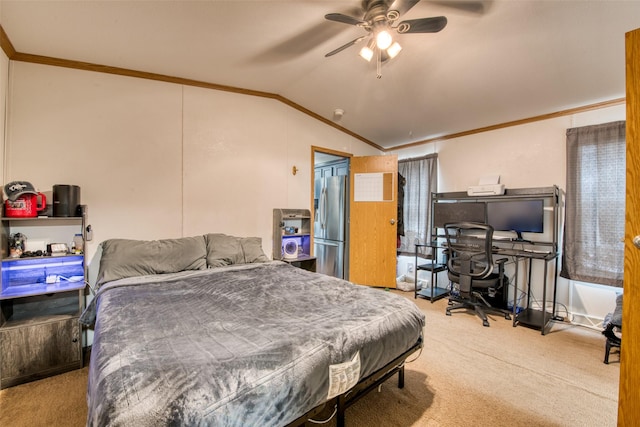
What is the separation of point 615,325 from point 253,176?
3.68m

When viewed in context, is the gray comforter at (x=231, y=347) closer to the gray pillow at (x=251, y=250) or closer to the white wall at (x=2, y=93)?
the gray pillow at (x=251, y=250)

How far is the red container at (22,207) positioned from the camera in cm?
208

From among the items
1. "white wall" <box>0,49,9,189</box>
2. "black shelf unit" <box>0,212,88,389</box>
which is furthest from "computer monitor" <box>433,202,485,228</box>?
"white wall" <box>0,49,9,189</box>

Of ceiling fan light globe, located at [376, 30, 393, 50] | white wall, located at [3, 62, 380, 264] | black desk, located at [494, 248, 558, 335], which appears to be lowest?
black desk, located at [494, 248, 558, 335]

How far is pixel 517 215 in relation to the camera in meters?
3.48

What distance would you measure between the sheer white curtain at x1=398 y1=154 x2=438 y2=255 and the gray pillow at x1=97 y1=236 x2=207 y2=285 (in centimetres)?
327

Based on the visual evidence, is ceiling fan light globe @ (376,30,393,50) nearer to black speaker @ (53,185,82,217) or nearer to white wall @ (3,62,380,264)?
white wall @ (3,62,380,264)

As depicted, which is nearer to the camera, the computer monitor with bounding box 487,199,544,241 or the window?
the window

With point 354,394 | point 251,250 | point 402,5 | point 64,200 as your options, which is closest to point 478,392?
point 354,394

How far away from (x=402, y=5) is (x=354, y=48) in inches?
33.1

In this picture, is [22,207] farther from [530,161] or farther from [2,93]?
[530,161]

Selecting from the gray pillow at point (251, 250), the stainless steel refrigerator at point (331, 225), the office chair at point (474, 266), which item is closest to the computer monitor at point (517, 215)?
the office chair at point (474, 266)

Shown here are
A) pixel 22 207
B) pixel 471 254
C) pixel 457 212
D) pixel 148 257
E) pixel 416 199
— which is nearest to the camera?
pixel 22 207

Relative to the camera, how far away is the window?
2877 mm
